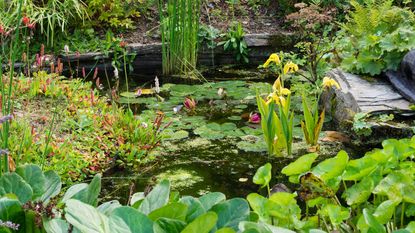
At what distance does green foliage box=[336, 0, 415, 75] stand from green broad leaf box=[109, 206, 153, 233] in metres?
3.97

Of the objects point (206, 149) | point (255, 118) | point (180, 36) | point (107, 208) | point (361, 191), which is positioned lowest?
point (206, 149)

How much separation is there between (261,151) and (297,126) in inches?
26.0

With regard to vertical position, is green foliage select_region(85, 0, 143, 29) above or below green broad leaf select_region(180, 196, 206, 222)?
below

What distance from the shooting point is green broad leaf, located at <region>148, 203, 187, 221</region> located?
47.3 inches

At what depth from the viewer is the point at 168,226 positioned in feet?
3.84

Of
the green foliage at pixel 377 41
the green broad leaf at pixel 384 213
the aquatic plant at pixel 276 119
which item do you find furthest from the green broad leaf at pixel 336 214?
the green foliage at pixel 377 41

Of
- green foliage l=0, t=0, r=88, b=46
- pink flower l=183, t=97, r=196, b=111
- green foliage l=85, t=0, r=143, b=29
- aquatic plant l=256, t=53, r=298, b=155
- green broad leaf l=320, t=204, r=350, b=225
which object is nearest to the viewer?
green broad leaf l=320, t=204, r=350, b=225

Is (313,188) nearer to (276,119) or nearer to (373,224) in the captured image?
(373,224)

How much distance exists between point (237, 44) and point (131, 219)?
6247 millimetres

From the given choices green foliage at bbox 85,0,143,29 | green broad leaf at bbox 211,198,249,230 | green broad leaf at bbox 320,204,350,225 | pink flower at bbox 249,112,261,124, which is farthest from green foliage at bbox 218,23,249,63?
green broad leaf at bbox 211,198,249,230

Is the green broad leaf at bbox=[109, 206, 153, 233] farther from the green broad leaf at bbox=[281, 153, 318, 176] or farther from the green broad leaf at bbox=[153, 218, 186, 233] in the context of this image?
the green broad leaf at bbox=[281, 153, 318, 176]

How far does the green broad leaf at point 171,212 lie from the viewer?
47.3 inches

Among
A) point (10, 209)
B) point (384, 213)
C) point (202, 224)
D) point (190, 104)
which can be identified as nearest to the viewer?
point (202, 224)

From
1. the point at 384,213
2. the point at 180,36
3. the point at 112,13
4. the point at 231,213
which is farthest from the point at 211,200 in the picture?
the point at 112,13
